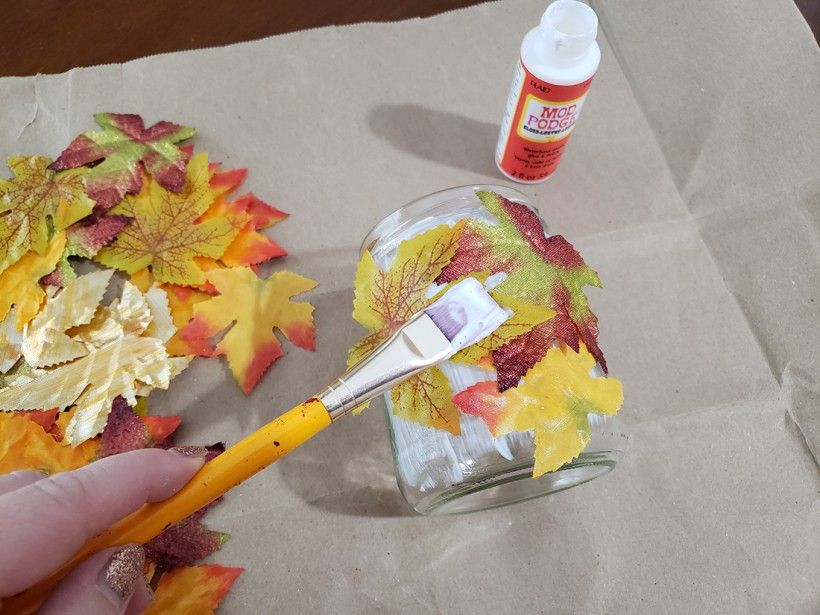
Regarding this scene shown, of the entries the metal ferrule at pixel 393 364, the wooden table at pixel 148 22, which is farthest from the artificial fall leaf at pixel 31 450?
the wooden table at pixel 148 22

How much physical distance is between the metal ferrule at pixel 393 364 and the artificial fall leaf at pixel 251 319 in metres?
0.17

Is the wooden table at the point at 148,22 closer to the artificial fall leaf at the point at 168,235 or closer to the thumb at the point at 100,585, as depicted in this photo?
the artificial fall leaf at the point at 168,235

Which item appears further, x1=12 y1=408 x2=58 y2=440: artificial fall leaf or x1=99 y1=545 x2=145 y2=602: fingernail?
x1=12 y1=408 x2=58 y2=440: artificial fall leaf

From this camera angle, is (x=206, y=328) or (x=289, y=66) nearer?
(x=206, y=328)

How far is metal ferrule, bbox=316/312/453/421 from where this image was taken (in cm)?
41

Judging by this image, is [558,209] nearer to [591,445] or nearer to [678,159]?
[678,159]

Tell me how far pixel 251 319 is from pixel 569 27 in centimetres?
35

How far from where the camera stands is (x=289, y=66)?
0.71 meters

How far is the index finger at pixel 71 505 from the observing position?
335 mm

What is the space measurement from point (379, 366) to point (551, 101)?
284 mm

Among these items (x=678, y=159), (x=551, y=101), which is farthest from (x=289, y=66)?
(x=678, y=159)

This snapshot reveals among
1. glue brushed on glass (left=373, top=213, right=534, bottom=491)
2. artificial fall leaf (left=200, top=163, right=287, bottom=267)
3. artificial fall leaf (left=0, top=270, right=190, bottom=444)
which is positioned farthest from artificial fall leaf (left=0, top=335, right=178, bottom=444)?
glue brushed on glass (left=373, top=213, right=534, bottom=491)

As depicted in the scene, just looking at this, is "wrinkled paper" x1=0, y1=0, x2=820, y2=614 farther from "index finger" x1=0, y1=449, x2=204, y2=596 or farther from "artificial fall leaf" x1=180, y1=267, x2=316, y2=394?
"index finger" x1=0, y1=449, x2=204, y2=596

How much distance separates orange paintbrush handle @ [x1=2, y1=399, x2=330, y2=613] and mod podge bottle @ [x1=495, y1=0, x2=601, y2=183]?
1.05ft
